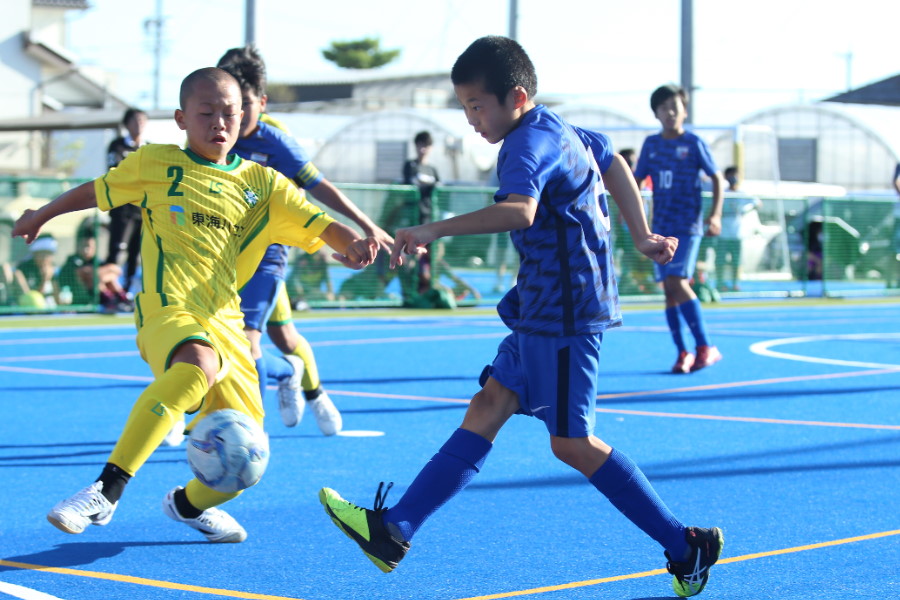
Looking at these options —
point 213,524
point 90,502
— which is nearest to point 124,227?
point 213,524

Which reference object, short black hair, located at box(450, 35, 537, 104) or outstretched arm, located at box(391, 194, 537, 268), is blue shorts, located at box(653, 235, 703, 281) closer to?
short black hair, located at box(450, 35, 537, 104)

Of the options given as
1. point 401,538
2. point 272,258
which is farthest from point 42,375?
point 401,538

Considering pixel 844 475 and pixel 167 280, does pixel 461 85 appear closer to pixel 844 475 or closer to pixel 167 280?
pixel 167 280

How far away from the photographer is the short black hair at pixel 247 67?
6.42m

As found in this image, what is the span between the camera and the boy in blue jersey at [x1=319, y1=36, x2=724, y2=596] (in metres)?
3.97

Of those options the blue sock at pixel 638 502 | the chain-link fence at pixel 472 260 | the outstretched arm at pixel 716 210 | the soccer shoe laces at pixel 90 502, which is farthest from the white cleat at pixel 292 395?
the chain-link fence at pixel 472 260

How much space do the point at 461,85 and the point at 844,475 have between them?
10.3ft

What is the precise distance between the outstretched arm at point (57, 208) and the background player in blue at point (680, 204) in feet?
20.3

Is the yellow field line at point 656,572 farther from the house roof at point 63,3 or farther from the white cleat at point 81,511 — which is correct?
the house roof at point 63,3

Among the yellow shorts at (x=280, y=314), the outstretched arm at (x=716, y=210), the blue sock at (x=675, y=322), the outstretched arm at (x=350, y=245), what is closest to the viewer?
Answer: the outstretched arm at (x=350, y=245)

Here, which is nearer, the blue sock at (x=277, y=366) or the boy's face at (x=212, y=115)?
the boy's face at (x=212, y=115)

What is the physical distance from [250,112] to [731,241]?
15.6m

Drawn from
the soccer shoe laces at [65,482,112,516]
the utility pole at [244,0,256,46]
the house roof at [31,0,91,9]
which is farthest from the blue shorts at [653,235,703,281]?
the house roof at [31,0,91,9]

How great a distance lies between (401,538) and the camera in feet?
12.9
